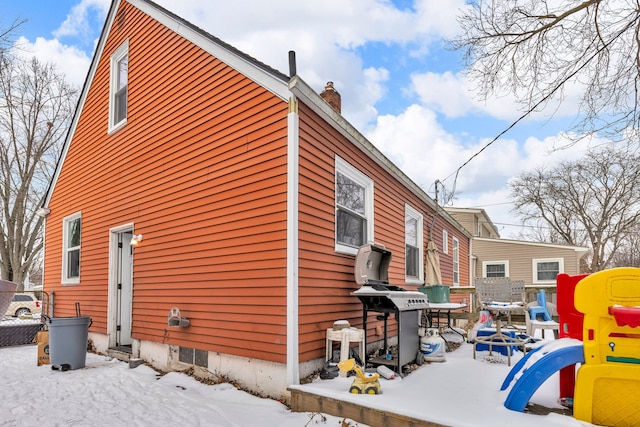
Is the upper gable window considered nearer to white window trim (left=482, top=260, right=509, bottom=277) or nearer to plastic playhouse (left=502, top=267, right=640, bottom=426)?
plastic playhouse (left=502, top=267, right=640, bottom=426)

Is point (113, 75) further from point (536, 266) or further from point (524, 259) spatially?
point (536, 266)

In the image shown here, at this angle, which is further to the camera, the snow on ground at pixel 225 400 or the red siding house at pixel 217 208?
the red siding house at pixel 217 208

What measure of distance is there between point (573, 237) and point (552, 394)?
27442 millimetres

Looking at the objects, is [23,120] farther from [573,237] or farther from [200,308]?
[573,237]

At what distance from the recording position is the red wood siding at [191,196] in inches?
193

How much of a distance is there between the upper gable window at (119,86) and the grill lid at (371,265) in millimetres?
5724

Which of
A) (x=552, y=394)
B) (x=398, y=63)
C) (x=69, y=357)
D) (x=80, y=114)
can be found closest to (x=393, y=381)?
(x=552, y=394)

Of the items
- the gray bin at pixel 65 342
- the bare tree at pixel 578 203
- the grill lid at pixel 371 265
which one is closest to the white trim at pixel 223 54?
the grill lid at pixel 371 265

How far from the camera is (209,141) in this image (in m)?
5.86

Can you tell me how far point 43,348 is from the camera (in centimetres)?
672

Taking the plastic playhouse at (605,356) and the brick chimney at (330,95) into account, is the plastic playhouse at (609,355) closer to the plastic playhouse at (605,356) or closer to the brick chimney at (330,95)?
the plastic playhouse at (605,356)

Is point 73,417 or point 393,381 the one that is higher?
point 393,381

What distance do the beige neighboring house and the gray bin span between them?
1627 centimetres

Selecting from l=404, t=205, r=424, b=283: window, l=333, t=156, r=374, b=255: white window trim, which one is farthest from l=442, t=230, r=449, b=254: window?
l=333, t=156, r=374, b=255: white window trim
